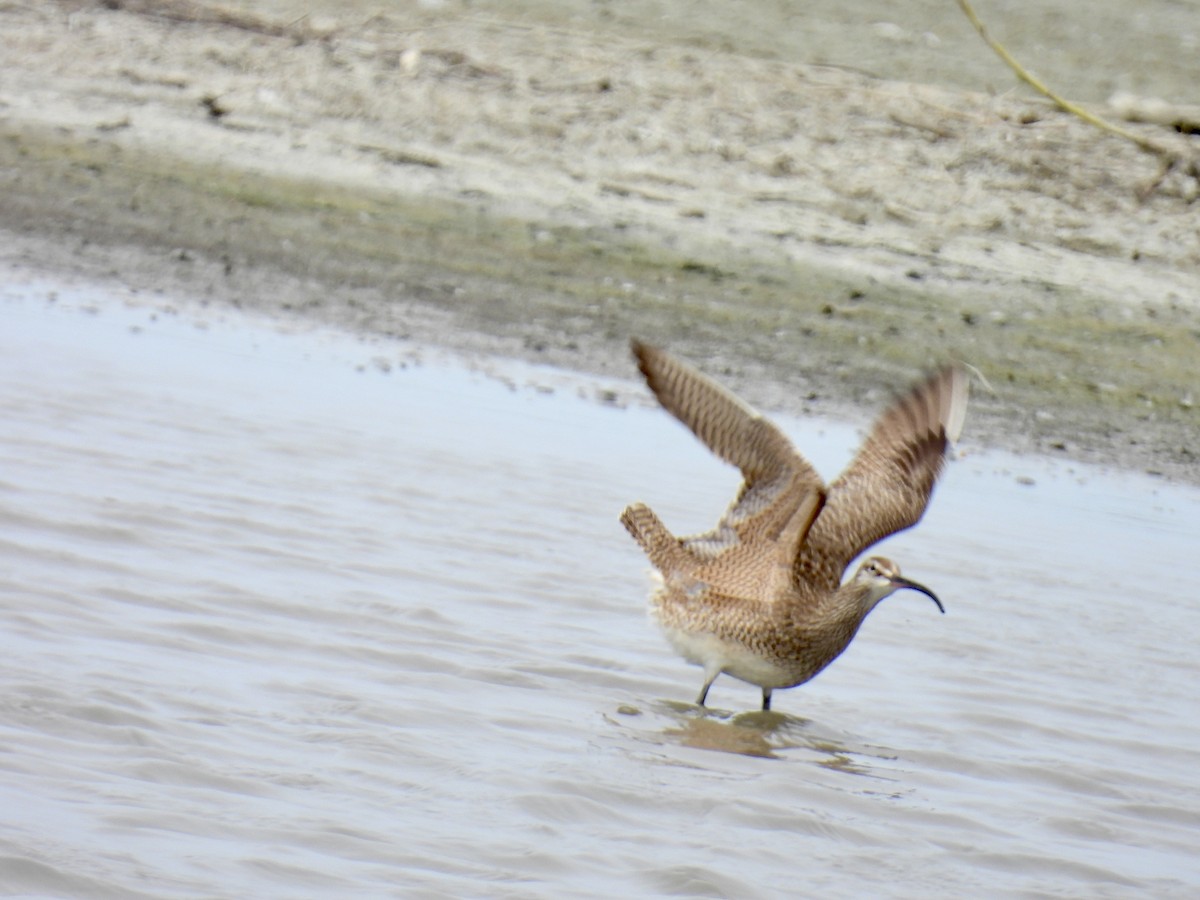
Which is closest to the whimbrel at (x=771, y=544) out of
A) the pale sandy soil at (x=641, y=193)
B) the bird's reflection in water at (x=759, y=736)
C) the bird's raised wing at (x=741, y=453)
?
the bird's raised wing at (x=741, y=453)

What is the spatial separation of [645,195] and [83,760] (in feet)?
29.7

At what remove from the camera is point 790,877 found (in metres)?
4.39

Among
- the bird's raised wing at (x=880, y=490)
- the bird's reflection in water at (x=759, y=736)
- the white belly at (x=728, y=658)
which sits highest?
the bird's raised wing at (x=880, y=490)

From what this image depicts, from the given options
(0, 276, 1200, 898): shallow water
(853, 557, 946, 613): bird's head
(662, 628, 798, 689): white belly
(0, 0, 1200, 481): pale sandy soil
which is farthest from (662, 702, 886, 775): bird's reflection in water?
(0, 0, 1200, 481): pale sandy soil

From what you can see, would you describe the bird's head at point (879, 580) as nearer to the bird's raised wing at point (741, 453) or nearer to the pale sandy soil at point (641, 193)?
the bird's raised wing at point (741, 453)

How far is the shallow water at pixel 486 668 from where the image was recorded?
14.0 feet

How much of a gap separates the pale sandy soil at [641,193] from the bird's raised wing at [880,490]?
3652 mm

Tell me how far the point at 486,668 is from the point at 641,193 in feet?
24.9

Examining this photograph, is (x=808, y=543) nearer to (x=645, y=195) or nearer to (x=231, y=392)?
(x=231, y=392)

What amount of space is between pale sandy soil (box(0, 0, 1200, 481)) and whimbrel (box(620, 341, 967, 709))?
12.7 feet

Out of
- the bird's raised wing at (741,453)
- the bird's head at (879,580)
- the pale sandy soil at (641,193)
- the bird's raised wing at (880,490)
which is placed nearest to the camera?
the bird's raised wing at (741,453)

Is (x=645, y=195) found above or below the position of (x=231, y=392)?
above

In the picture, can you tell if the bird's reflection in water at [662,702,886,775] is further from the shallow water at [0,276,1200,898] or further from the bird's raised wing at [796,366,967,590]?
the bird's raised wing at [796,366,967,590]

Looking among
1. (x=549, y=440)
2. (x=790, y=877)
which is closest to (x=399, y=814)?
(x=790, y=877)
